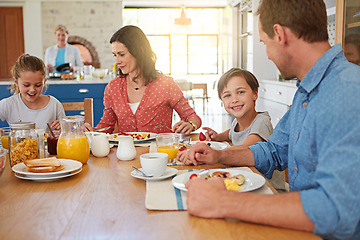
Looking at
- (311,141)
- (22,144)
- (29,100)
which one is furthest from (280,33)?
(29,100)

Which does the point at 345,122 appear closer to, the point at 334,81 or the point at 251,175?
the point at 334,81

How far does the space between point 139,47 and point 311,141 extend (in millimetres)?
1593

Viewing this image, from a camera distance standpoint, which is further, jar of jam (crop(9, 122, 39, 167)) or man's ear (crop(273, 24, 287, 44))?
jar of jam (crop(9, 122, 39, 167))

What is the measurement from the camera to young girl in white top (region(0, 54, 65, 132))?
2.30m

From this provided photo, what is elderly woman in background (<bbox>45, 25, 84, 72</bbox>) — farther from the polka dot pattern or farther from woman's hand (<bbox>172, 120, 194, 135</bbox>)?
woman's hand (<bbox>172, 120, 194, 135</bbox>)

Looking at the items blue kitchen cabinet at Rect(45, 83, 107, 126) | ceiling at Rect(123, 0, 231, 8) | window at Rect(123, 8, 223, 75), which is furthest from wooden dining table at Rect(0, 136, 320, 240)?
window at Rect(123, 8, 223, 75)

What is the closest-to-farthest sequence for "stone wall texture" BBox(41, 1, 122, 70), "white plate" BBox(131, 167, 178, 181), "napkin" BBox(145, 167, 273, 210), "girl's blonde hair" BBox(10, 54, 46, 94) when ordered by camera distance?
"napkin" BBox(145, 167, 273, 210) → "white plate" BBox(131, 167, 178, 181) → "girl's blonde hair" BBox(10, 54, 46, 94) → "stone wall texture" BBox(41, 1, 122, 70)

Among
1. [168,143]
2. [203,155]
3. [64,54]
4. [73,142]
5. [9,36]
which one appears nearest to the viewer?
[203,155]

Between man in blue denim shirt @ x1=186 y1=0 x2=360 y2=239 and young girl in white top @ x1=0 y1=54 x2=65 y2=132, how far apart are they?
159 cm

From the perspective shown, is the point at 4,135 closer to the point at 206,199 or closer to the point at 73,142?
the point at 73,142

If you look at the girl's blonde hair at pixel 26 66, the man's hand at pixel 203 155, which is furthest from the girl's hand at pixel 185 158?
the girl's blonde hair at pixel 26 66

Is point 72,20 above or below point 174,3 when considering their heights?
below

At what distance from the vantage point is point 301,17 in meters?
1.02

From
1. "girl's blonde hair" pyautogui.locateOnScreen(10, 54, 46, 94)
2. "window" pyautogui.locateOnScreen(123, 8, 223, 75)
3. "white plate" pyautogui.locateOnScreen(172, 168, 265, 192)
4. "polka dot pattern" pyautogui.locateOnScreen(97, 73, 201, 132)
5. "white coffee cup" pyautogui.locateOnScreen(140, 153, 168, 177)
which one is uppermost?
"window" pyautogui.locateOnScreen(123, 8, 223, 75)
